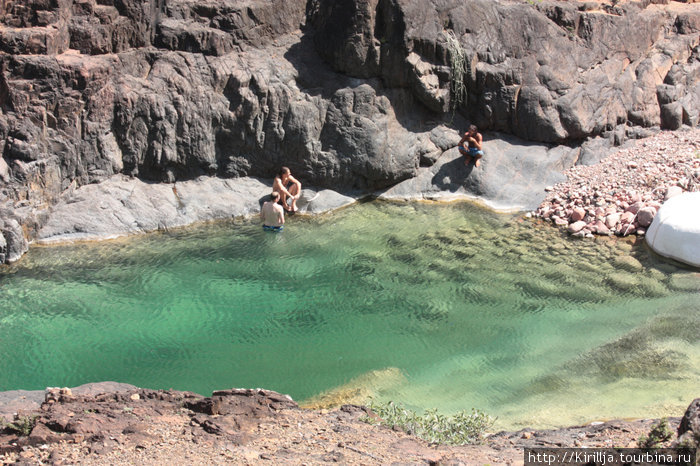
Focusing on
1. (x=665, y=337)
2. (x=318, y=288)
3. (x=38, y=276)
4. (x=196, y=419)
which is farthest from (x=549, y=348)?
(x=38, y=276)

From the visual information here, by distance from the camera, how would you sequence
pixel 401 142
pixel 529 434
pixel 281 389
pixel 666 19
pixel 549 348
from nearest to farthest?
1. pixel 529 434
2. pixel 281 389
3. pixel 549 348
4. pixel 401 142
5. pixel 666 19

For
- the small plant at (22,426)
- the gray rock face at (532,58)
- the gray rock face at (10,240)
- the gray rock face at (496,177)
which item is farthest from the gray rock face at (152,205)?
the small plant at (22,426)

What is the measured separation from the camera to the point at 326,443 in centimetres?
501

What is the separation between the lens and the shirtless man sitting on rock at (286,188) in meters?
11.6

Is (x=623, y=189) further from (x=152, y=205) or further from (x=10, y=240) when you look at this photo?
(x=10, y=240)

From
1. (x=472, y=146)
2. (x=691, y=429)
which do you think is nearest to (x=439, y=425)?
(x=691, y=429)

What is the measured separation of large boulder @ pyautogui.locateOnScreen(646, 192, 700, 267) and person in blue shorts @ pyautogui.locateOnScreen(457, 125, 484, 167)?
3.44 metres

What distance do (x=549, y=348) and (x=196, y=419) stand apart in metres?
4.46

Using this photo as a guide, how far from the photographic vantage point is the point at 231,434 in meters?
5.00

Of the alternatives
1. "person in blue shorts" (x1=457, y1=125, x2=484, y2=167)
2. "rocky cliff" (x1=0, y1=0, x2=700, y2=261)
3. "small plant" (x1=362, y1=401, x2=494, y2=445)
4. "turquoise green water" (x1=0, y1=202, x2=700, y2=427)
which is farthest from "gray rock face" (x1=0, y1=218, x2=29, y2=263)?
"person in blue shorts" (x1=457, y1=125, x2=484, y2=167)

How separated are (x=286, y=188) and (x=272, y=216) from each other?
45.7 inches

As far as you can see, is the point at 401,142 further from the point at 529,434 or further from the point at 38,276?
the point at 529,434

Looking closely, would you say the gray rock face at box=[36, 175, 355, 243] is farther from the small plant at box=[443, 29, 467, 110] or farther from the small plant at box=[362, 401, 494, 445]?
the small plant at box=[362, 401, 494, 445]

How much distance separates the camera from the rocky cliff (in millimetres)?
10656
